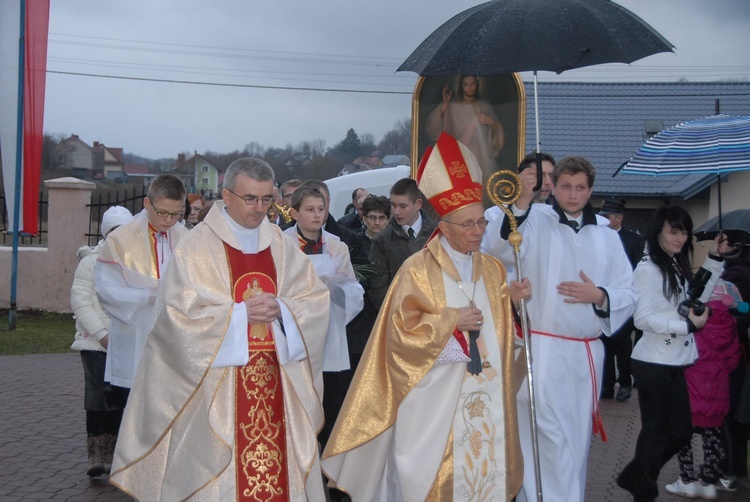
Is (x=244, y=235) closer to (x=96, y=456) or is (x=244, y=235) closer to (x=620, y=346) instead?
(x=96, y=456)

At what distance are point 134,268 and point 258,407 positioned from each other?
A: 5.42 ft

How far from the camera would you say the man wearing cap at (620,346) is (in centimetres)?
1080

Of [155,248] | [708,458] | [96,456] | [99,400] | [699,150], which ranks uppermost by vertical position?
[699,150]

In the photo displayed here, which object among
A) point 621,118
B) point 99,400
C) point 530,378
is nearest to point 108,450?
point 99,400

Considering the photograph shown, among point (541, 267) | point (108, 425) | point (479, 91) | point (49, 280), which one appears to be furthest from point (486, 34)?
point (49, 280)

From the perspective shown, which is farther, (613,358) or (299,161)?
(299,161)

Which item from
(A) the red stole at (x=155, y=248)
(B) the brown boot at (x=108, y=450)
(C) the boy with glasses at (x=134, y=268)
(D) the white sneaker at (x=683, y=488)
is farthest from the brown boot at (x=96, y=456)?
(D) the white sneaker at (x=683, y=488)

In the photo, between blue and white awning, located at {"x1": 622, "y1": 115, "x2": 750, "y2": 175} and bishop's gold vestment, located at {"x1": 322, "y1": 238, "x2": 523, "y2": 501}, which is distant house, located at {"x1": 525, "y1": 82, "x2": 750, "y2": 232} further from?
bishop's gold vestment, located at {"x1": 322, "y1": 238, "x2": 523, "y2": 501}

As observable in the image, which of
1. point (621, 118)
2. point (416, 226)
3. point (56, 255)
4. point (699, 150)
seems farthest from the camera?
point (621, 118)

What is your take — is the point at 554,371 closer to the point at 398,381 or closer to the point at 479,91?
the point at 398,381

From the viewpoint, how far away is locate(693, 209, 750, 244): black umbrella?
720cm

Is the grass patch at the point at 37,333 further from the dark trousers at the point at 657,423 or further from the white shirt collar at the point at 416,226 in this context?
the dark trousers at the point at 657,423

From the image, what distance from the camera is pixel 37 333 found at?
1528 centimetres

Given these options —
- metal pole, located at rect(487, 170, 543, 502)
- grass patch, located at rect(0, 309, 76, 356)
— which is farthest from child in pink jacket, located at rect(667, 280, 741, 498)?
grass patch, located at rect(0, 309, 76, 356)
